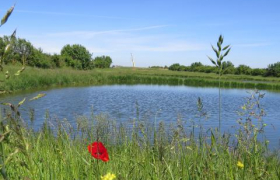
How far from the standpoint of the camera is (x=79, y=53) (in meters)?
61.1

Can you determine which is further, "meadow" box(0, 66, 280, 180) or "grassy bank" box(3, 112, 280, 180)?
"meadow" box(0, 66, 280, 180)

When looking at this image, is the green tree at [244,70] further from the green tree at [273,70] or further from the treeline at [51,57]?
the treeline at [51,57]

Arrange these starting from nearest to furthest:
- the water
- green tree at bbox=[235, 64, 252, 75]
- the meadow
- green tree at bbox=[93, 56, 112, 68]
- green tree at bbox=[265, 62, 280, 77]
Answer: the meadow
the water
green tree at bbox=[265, 62, 280, 77]
green tree at bbox=[235, 64, 252, 75]
green tree at bbox=[93, 56, 112, 68]

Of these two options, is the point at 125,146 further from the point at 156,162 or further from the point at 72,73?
the point at 72,73

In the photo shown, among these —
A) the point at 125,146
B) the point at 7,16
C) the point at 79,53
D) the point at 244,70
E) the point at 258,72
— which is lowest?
the point at 125,146

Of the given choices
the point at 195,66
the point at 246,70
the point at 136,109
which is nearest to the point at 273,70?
the point at 246,70

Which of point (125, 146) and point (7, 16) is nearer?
point (7, 16)

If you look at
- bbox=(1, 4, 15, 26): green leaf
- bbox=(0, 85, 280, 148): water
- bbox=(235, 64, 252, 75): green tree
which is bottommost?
bbox=(0, 85, 280, 148): water

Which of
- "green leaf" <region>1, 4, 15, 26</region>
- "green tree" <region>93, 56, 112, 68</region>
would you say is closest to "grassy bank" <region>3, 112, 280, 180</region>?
"green leaf" <region>1, 4, 15, 26</region>

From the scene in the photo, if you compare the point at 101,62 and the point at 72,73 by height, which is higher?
the point at 101,62

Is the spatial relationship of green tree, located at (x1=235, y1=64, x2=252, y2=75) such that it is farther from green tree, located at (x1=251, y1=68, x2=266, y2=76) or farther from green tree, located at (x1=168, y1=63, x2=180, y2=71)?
green tree, located at (x1=168, y1=63, x2=180, y2=71)

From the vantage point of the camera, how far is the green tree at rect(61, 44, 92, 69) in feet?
200

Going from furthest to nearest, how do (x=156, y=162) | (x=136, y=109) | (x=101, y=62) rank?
1. (x=101, y=62)
2. (x=136, y=109)
3. (x=156, y=162)

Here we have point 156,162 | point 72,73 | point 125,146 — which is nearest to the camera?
point 156,162
